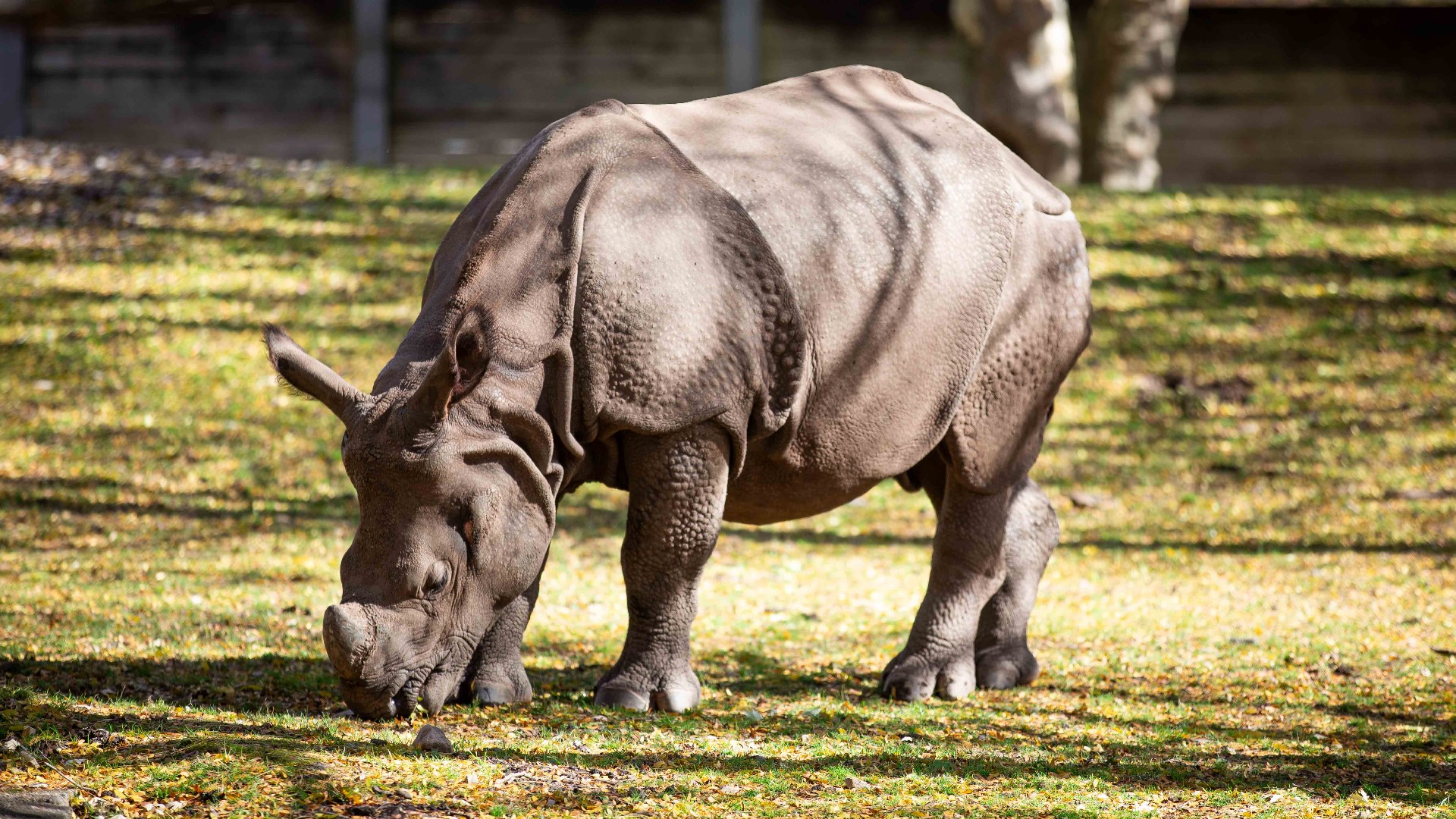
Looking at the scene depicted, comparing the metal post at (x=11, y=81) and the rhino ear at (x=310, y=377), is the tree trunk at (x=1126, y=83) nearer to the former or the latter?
the metal post at (x=11, y=81)

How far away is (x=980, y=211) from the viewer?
6098 millimetres

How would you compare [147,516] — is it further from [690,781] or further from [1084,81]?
[1084,81]

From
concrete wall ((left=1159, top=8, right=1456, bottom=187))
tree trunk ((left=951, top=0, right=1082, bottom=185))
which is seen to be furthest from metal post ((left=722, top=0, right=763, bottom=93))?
concrete wall ((left=1159, top=8, right=1456, bottom=187))

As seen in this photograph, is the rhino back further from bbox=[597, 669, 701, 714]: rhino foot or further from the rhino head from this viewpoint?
the rhino head

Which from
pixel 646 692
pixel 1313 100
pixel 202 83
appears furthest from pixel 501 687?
pixel 1313 100

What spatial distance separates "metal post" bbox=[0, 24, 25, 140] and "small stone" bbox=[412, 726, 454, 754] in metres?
15.2

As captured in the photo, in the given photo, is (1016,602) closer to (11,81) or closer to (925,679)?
(925,679)

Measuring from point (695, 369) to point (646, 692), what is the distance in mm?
1238

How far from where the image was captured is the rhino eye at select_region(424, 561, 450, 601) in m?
4.95

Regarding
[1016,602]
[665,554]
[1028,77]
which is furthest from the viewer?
[1028,77]

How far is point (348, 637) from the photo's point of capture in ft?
15.6

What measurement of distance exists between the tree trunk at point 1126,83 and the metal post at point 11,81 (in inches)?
467

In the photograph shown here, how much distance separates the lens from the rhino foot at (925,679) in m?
6.30

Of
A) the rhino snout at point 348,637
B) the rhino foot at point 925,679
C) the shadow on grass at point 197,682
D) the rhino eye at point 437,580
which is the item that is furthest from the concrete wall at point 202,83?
the rhino snout at point 348,637
